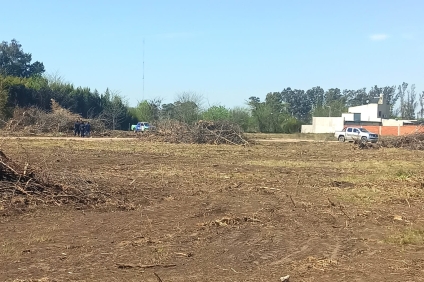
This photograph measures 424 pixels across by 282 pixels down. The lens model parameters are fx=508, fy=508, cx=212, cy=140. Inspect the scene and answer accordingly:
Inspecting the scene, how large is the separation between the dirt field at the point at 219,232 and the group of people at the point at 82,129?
31.5 m

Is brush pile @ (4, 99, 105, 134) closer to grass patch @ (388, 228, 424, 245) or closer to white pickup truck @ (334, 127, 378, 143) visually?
white pickup truck @ (334, 127, 378, 143)

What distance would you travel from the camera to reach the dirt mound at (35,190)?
37.5ft

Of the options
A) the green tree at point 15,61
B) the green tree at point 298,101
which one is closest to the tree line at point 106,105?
the green tree at point 15,61

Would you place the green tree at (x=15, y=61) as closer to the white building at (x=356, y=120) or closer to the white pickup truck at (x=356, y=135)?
the white building at (x=356, y=120)

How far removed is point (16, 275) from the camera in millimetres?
6484

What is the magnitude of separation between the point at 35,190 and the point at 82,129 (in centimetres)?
3722

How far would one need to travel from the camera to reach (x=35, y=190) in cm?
1197

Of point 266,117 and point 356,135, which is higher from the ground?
point 266,117

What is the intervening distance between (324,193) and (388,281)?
28.4 ft

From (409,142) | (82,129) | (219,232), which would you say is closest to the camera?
(219,232)

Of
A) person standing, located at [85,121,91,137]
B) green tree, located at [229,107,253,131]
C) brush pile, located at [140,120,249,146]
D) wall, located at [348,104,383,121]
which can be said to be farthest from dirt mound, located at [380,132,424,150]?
wall, located at [348,104,383,121]

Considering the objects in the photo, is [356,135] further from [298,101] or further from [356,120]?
[298,101]

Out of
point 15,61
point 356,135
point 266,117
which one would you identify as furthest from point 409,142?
point 15,61

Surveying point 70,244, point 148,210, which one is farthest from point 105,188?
point 70,244
